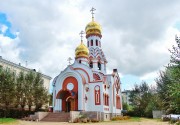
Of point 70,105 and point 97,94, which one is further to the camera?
point 70,105

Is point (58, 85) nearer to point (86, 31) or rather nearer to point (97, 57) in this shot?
point (97, 57)

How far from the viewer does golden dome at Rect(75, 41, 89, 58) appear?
114 ft

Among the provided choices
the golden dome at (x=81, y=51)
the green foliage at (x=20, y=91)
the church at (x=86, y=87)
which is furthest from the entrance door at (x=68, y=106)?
the golden dome at (x=81, y=51)

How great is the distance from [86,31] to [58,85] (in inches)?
425

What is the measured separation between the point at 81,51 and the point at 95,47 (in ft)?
10.6

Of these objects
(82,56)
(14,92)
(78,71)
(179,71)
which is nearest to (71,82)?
(78,71)

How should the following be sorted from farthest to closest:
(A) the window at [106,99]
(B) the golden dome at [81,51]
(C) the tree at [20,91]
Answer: (B) the golden dome at [81,51], (A) the window at [106,99], (C) the tree at [20,91]

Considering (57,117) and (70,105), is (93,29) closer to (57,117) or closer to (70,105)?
(70,105)

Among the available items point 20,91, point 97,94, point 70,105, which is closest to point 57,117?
point 70,105

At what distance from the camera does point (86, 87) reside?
30375mm

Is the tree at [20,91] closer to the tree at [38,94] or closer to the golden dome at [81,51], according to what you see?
the tree at [38,94]

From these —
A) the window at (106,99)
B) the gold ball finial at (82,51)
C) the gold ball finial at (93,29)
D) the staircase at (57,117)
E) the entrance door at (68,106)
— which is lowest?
the staircase at (57,117)

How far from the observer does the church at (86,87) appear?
2981 cm

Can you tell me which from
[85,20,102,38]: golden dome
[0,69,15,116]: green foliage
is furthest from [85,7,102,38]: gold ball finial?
[0,69,15,116]: green foliage
